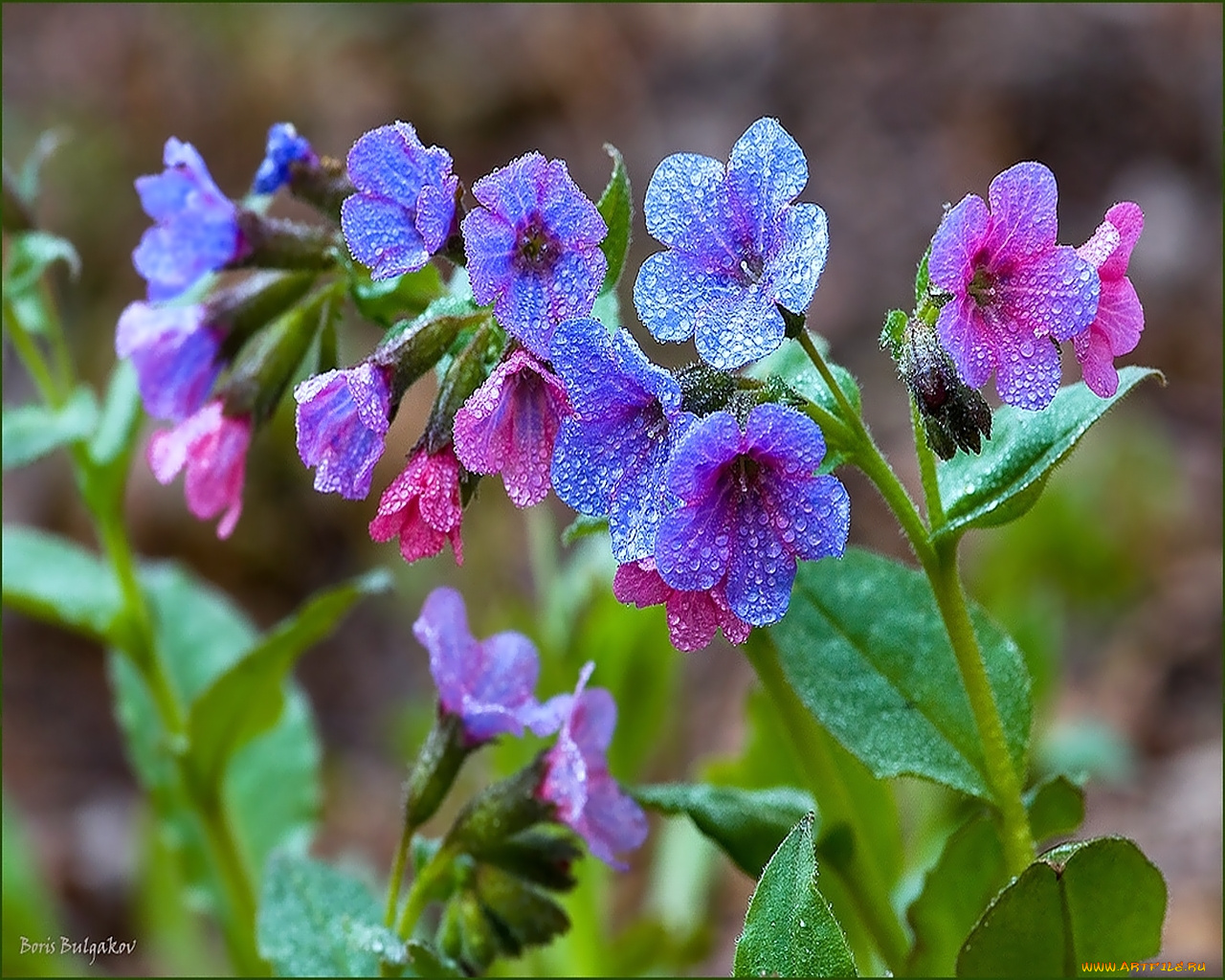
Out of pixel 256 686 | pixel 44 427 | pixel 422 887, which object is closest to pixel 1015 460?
pixel 422 887

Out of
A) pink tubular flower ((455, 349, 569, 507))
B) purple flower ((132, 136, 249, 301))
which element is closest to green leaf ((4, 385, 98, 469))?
purple flower ((132, 136, 249, 301))

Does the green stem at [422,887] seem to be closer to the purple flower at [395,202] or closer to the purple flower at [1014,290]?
the purple flower at [395,202]

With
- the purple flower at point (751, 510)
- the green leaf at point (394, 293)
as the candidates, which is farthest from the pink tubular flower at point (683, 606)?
the green leaf at point (394, 293)

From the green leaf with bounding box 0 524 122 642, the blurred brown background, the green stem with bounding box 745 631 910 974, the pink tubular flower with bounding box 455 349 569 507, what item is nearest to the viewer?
the pink tubular flower with bounding box 455 349 569 507

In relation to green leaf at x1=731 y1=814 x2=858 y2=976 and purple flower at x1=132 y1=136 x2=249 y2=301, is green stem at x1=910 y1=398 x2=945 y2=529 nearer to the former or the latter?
green leaf at x1=731 y1=814 x2=858 y2=976

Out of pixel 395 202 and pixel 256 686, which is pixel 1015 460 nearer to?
pixel 395 202

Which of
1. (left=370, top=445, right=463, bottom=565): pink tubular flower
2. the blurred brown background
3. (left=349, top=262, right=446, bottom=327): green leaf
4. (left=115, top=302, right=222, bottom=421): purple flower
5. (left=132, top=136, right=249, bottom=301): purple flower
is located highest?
(left=132, top=136, right=249, bottom=301): purple flower
